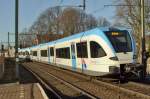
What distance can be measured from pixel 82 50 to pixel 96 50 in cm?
258

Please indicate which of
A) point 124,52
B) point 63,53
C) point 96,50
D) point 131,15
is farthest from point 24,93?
point 131,15

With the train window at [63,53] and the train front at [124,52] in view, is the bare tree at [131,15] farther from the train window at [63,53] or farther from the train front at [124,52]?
the train front at [124,52]

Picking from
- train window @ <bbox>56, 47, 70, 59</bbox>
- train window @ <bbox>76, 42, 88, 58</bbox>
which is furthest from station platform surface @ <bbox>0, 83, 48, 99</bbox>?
train window @ <bbox>56, 47, 70, 59</bbox>

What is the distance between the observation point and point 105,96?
1471 centimetres

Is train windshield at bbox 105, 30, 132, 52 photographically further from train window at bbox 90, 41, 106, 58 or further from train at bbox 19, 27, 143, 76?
train window at bbox 90, 41, 106, 58

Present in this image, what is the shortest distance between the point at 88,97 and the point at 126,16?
36.3 meters

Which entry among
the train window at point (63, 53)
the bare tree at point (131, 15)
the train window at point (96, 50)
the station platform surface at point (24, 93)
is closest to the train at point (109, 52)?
the train window at point (96, 50)

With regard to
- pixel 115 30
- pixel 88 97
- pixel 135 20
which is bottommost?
pixel 88 97

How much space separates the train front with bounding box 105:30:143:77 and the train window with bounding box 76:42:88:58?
241cm

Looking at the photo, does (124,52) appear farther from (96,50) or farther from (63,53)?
(63,53)

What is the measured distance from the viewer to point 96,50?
63.0 feet

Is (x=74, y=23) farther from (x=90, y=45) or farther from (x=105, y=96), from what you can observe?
(x=105, y=96)

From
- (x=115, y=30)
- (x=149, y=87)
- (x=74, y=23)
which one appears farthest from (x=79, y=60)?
(x=74, y=23)

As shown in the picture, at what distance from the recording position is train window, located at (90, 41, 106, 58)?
18.7m
